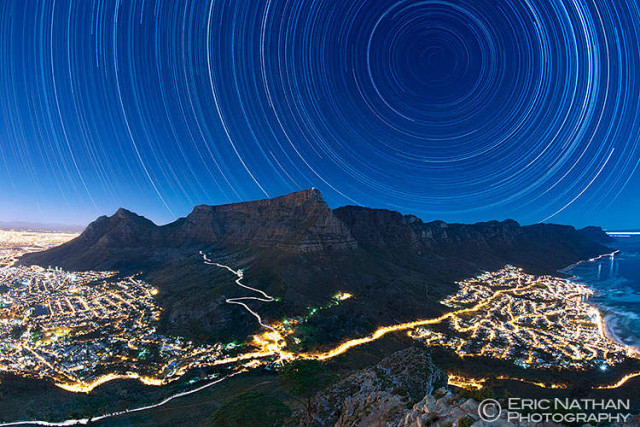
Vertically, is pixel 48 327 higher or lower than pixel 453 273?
lower

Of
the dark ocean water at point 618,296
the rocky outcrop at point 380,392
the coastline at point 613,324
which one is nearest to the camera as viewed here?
the rocky outcrop at point 380,392

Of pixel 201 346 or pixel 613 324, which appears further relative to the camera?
pixel 613 324

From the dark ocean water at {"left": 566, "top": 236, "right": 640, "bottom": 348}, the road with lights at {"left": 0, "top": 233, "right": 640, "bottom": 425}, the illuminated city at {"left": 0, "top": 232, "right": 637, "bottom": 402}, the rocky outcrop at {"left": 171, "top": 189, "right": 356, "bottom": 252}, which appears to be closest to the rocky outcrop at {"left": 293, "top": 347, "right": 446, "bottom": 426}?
the road with lights at {"left": 0, "top": 233, "right": 640, "bottom": 425}

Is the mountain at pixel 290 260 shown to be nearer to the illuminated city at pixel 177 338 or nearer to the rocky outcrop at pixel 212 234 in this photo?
the rocky outcrop at pixel 212 234

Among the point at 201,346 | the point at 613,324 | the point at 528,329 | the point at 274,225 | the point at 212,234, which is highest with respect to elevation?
the point at 274,225

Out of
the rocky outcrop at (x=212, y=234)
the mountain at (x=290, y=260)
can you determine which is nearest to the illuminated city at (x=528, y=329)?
the mountain at (x=290, y=260)

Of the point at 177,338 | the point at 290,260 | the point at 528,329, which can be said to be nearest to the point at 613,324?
the point at 528,329

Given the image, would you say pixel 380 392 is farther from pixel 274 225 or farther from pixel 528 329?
pixel 274 225

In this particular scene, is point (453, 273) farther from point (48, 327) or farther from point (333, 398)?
point (48, 327)

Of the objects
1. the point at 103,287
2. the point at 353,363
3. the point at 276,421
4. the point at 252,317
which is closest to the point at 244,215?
the point at 103,287
